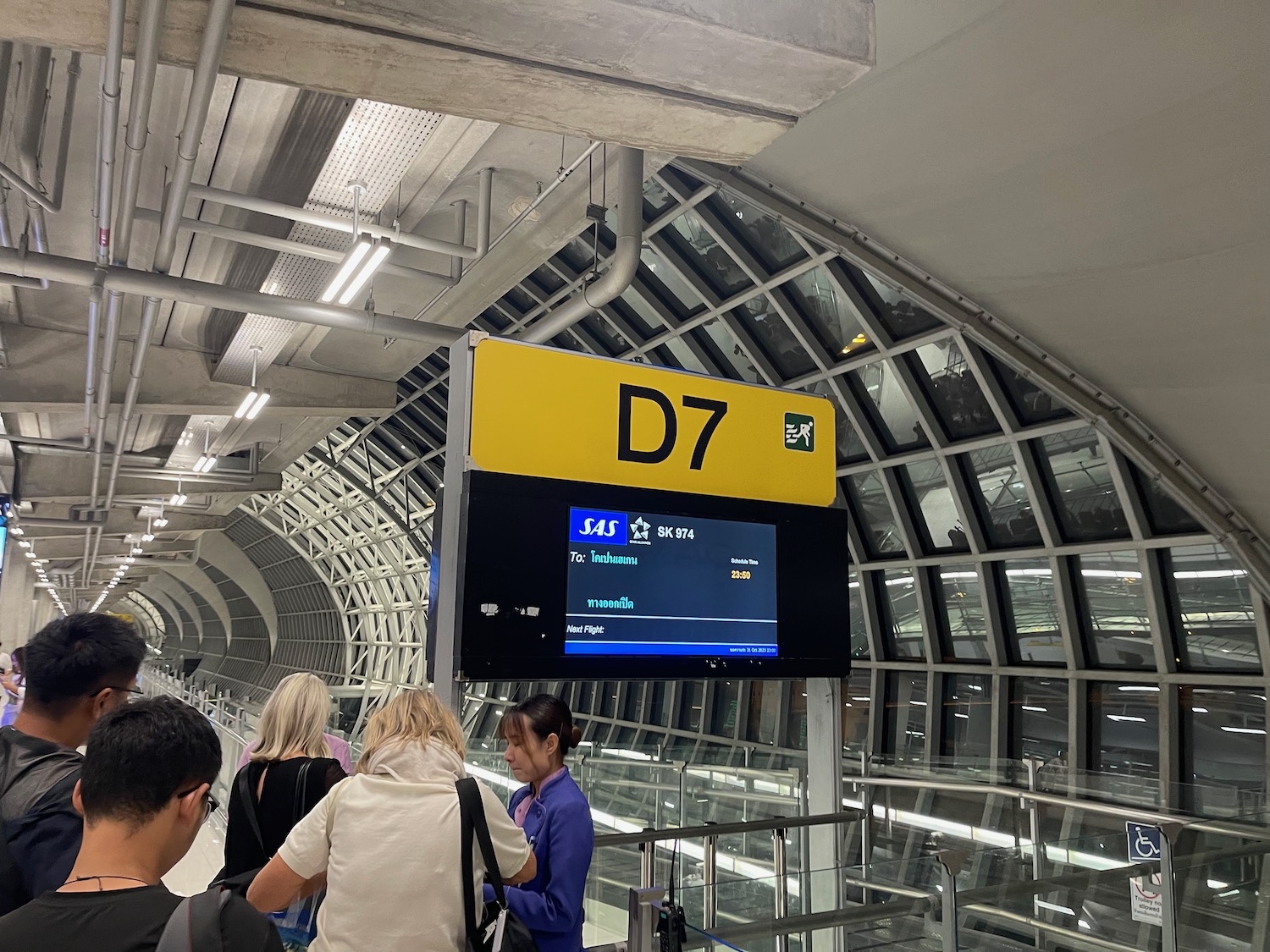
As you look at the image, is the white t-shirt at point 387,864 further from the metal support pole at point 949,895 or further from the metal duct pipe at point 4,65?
the metal duct pipe at point 4,65

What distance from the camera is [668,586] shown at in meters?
4.74

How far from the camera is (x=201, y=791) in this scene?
2082mm

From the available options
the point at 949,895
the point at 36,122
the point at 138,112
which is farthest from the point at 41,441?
the point at 949,895

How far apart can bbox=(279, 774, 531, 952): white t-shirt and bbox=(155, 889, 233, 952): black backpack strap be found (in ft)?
3.75

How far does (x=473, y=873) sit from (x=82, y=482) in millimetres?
20962

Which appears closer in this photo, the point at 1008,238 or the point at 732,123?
the point at 732,123

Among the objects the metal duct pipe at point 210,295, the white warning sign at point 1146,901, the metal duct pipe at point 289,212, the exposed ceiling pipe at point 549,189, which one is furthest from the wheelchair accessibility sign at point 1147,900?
the metal duct pipe at point 210,295

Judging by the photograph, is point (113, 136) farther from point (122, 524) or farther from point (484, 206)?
point (122, 524)

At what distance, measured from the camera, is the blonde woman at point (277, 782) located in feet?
12.2

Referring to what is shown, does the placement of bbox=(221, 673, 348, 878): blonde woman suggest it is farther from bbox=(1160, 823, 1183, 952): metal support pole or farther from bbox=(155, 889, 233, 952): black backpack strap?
bbox=(1160, 823, 1183, 952): metal support pole

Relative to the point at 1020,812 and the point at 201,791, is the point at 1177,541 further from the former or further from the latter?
the point at 201,791

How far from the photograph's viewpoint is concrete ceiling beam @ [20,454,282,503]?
64.0ft

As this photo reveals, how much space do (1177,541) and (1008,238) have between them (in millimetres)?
5188

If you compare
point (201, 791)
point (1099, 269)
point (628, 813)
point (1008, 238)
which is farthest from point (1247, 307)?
point (201, 791)
